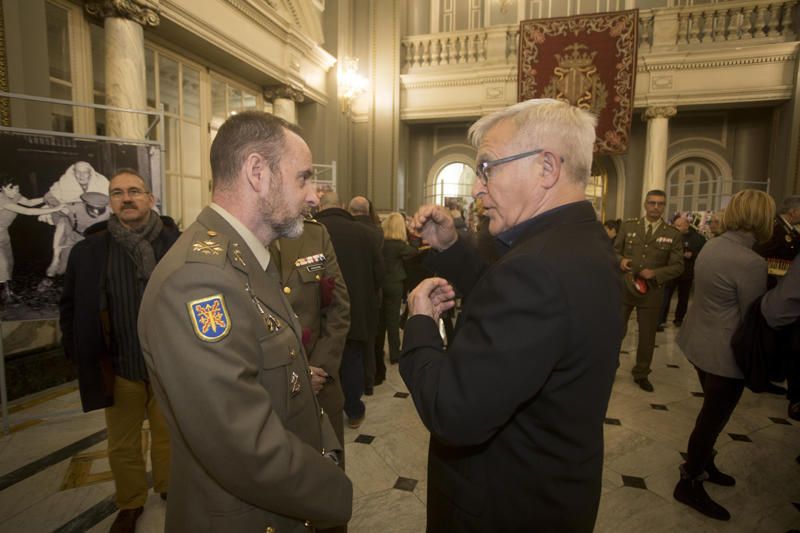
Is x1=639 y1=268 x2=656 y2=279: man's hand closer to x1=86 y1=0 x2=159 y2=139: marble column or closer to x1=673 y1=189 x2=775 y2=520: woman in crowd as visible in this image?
x1=673 y1=189 x2=775 y2=520: woman in crowd

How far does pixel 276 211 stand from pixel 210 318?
1.32 ft

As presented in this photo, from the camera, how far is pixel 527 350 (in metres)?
0.88

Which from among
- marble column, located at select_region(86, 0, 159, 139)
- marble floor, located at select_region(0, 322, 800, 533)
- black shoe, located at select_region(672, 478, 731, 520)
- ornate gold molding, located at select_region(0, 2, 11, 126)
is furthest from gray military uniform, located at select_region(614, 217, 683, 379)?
ornate gold molding, located at select_region(0, 2, 11, 126)

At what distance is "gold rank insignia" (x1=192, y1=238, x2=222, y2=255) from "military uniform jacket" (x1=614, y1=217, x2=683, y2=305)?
412cm

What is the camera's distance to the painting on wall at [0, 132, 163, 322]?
2.76 meters

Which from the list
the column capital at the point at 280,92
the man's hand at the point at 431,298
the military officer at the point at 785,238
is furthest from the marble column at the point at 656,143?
the man's hand at the point at 431,298

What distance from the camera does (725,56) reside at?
796 centimetres

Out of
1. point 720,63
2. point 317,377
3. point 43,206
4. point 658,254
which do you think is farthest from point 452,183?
point 317,377

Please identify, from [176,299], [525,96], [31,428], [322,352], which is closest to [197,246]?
[176,299]

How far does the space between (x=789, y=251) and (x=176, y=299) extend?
4.22 m

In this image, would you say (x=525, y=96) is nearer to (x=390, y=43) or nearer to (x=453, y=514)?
(x=390, y=43)

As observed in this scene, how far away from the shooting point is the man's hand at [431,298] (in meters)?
1.17

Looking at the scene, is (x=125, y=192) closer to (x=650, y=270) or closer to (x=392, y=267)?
(x=392, y=267)

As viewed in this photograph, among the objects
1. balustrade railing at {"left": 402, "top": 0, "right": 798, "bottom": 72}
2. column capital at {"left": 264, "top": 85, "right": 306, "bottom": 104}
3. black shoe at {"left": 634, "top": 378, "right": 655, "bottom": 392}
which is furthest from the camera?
balustrade railing at {"left": 402, "top": 0, "right": 798, "bottom": 72}
